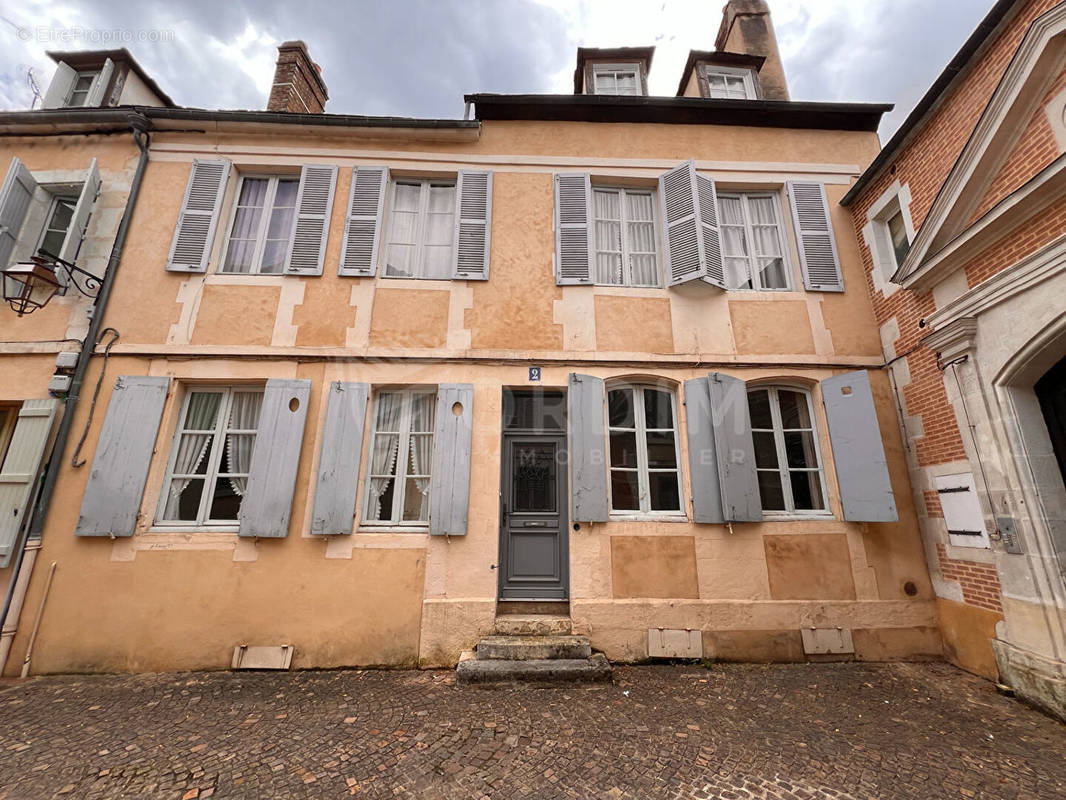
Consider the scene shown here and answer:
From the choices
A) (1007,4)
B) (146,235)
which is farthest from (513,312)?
(1007,4)

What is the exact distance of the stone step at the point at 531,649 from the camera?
13.6 feet

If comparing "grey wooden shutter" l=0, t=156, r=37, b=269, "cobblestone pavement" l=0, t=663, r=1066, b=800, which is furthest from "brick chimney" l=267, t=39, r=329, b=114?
"cobblestone pavement" l=0, t=663, r=1066, b=800

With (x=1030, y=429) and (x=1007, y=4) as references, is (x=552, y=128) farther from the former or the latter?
(x=1030, y=429)

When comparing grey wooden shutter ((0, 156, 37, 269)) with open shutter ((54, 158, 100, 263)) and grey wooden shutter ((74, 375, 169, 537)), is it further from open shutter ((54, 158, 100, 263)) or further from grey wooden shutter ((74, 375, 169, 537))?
grey wooden shutter ((74, 375, 169, 537))

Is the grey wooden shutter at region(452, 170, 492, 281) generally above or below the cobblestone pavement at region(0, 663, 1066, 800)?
above

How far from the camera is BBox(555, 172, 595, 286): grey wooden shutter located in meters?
5.48

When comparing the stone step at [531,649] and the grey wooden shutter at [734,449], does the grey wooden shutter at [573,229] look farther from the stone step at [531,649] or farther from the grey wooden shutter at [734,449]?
the stone step at [531,649]

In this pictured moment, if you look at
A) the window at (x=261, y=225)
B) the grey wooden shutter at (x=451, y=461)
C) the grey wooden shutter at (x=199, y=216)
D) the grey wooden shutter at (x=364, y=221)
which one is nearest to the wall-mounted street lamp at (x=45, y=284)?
the grey wooden shutter at (x=199, y=216)

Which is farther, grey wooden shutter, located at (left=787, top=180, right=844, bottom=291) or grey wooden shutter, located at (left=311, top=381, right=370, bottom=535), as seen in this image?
grey wooden shutter, located at (left=787, top=180, right=844, bottom=291)

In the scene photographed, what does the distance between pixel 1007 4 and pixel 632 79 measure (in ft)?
14.8

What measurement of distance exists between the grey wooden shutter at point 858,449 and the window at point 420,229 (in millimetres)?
4985

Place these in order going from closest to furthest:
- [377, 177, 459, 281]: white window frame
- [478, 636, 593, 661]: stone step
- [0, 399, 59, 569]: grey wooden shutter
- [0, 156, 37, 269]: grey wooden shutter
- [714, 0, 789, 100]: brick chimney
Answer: [478, 636, 593, 661]: stone step, [0, 399, 59, 569]: grey wooden shutter, [0, 156, 37, 269]: grey wooden shutter, [377, 177, 459, 281]: white window frame, [714, 0, 789, 100]: brick chimney

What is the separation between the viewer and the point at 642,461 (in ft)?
16.4

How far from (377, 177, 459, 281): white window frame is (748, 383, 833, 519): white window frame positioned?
173 inches
